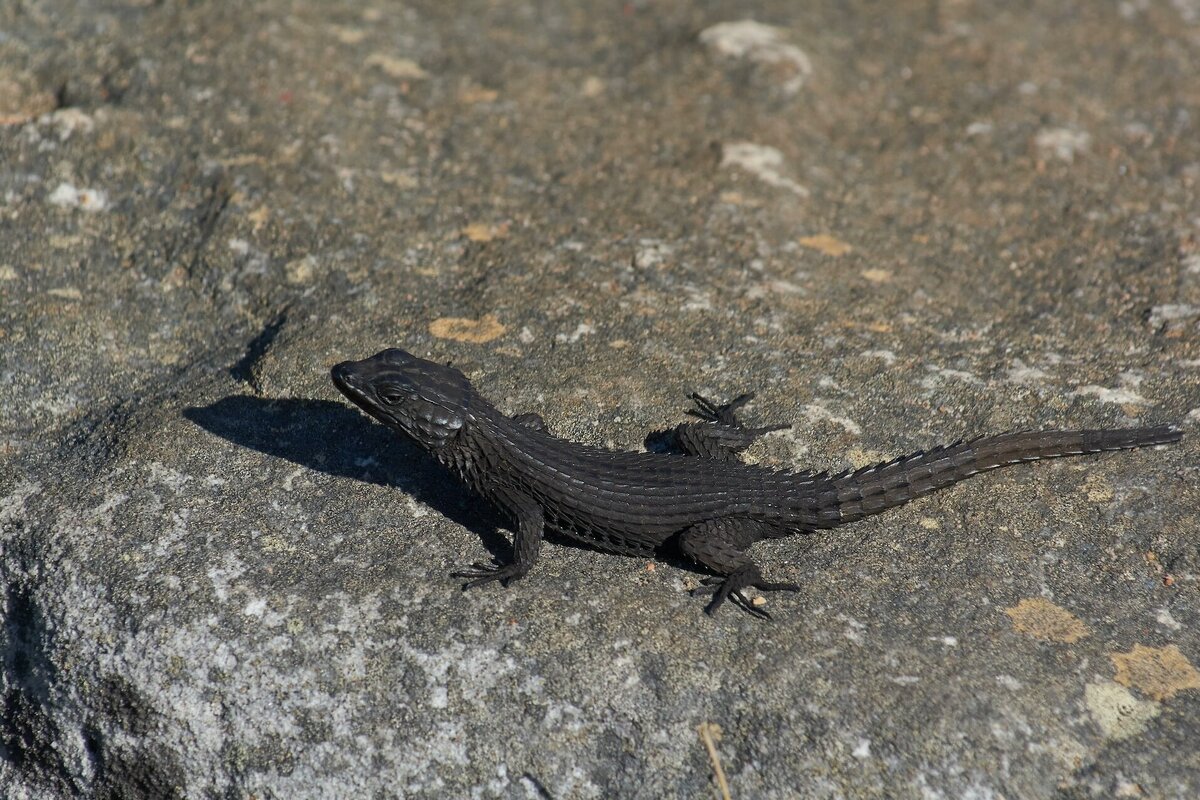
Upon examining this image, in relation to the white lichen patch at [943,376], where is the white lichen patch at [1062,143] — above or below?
above

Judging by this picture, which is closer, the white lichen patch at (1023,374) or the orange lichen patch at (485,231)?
the white lichen patch at (1023,374)

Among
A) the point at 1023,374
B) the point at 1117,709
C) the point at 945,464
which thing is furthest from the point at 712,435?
the point at 1117,709

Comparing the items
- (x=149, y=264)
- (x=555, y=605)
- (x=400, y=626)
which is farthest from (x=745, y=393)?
(x=149, y=264)

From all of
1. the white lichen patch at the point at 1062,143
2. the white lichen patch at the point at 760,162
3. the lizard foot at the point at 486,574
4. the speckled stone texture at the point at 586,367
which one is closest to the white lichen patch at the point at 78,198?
the speckled stone texture at the point at 586,367

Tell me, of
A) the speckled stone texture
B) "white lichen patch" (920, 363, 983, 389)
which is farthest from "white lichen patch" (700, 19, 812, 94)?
"white lichen patch" (920, 363, 983, 389)

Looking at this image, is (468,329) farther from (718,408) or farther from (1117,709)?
(1117,709)

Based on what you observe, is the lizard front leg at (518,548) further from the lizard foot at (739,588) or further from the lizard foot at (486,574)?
the lizard foot at (739,588)

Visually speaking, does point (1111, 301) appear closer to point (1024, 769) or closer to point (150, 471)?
point (1024, 769)
